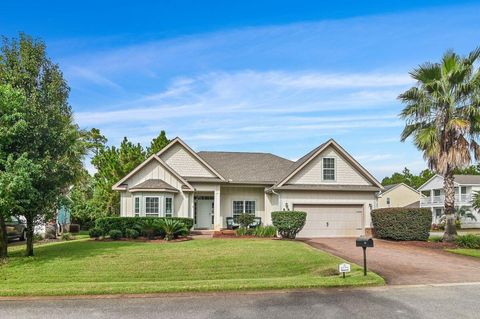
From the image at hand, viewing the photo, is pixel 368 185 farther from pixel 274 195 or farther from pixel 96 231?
pixel 96 231

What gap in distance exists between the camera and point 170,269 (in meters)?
13.9

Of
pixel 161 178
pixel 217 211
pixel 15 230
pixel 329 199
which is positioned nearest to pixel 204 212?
pixel 217 211

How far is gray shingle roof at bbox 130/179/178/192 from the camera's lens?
2431 centimetres

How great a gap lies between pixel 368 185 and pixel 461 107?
285 inches

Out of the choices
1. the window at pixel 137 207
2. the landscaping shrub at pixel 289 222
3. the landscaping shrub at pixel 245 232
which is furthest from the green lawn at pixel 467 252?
the window at pixel 137 207

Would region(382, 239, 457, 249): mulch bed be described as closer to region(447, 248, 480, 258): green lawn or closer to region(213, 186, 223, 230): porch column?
region(447, 248, 480, 258): green lawn

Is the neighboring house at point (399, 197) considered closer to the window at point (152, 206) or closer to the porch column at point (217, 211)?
the porch column at point (217, 211)

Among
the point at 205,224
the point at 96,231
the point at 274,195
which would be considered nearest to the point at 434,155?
the point at 274,195

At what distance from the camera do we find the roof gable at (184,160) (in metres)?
27.2

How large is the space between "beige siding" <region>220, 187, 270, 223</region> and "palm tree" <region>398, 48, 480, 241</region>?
10781 mm

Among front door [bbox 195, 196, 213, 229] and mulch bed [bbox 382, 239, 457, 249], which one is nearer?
mulch bed [bbox 382, 239, 457, 249]

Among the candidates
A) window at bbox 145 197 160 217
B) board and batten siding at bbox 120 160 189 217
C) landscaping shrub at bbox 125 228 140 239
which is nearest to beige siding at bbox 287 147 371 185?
board and batten siding at bbox 120 160 189 217

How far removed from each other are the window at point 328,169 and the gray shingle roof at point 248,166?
3.46 meters

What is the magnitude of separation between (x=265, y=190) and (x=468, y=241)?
12.4 metres
